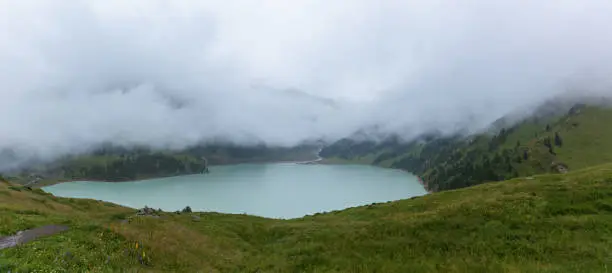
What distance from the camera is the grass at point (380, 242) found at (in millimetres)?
22156

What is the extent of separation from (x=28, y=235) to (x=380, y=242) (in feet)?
91.5

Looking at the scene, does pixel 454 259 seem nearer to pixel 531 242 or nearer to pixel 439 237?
pixel 439 237

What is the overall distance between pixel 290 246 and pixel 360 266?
9815 mm

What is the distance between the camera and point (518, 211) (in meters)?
32.9

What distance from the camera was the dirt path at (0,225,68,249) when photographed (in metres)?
22.6

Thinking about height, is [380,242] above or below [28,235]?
below

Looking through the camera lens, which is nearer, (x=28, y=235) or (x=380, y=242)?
(x=28, y=235)

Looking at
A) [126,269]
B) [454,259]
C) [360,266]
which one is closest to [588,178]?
[454,259]

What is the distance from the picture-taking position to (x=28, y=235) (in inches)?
987

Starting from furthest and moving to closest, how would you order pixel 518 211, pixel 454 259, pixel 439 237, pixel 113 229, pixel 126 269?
1. pixel 518 211
2. pixel 439 237
3. pixel 113 229
4. pixel 454 259
5. pixel 126 269

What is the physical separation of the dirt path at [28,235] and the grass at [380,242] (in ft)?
3.06

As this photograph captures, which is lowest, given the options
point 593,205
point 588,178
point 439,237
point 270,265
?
point 270,265

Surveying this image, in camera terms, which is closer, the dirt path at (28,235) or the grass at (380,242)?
the grass at (380,242)

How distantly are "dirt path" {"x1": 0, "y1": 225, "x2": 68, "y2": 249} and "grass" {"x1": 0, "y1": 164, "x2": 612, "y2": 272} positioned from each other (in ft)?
3.06
